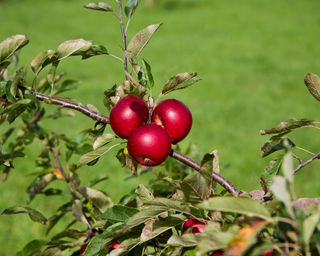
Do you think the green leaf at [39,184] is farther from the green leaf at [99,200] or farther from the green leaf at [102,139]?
the green leaf at [102,139]

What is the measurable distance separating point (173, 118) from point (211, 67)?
7.21 meters

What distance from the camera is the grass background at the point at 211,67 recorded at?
14.7 ft

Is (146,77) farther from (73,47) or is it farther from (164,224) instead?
(164,224)

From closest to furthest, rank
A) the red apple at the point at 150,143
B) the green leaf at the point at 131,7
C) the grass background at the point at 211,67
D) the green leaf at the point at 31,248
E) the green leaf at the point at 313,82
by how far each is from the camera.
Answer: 1. the red apple at the point at 150,143
2. the green leaf at the point at 313,82
3. the green leaf at the point at 131,7
4. the green leaf at the point at 31,248
5. the grass background at the point at 211,67

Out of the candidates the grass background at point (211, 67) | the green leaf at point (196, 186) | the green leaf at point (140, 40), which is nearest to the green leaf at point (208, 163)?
the green leaf at point (196, 186)

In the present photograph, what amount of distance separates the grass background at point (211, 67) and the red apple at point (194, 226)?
1211mm

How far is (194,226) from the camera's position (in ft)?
3.03

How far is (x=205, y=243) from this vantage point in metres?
0.71

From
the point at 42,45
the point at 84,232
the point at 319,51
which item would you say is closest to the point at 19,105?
the point at 84,232

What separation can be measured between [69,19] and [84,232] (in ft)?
37.9

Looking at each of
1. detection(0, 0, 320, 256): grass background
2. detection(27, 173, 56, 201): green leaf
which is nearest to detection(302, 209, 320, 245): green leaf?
detection(27, 173, 56, 201): green leaf

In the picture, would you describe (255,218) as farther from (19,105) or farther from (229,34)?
(229,34)

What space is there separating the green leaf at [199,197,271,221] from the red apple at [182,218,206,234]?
0.22m

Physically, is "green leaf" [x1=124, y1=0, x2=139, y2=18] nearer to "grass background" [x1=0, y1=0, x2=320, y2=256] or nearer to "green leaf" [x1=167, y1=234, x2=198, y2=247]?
"green leaf" [x1=167, y1=234, x2=198, y2=247]
